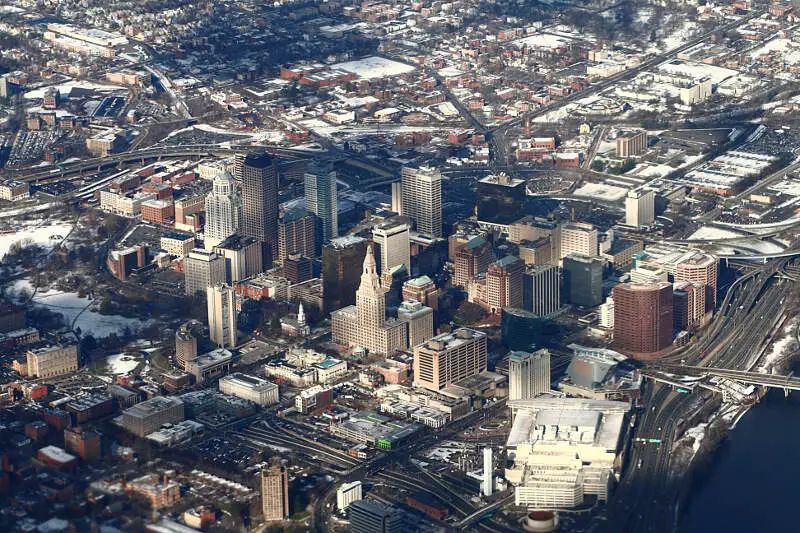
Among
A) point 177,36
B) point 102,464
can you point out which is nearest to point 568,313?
point 102,464

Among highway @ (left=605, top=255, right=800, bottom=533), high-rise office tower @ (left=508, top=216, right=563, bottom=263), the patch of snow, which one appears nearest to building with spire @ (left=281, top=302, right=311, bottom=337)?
high-rise office tower @ (left=508, top=216, right=563, bottom=263)

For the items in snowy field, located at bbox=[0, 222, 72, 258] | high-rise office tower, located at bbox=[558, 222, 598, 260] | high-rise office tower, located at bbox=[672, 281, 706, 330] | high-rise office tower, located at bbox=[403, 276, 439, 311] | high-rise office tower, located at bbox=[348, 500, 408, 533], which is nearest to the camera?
high-rise office tower, located at bbox=[348, 500, 408, 533]

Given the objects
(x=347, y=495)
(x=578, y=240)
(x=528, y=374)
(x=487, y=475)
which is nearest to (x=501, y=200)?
(x=578, y=240)

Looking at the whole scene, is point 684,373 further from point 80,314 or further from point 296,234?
point 80,314

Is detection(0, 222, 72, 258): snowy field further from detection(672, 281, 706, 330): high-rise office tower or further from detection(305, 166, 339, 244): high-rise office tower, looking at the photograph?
detection(672, 281, 706, 330): high-rise office tower

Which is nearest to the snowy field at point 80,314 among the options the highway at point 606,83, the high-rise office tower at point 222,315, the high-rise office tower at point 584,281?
the high-rise office tower at point 222,315
